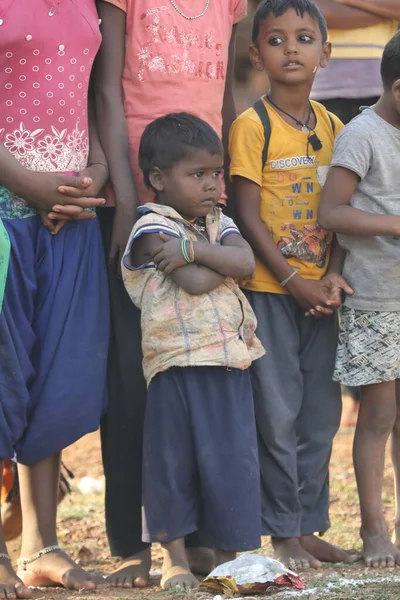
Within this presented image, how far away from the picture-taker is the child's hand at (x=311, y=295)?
4148 millimetres

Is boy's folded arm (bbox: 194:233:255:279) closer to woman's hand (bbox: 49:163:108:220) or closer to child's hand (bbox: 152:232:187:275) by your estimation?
child's hand (bbox: 152:232:187:275)

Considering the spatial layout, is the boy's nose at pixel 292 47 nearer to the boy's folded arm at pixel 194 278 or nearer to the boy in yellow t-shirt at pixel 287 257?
the boy in yellow t-shirt at pixel 287 257

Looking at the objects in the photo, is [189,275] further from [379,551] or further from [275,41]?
[379,551]

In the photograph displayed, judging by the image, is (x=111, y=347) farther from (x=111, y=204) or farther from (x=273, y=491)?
(x=273, y=491)

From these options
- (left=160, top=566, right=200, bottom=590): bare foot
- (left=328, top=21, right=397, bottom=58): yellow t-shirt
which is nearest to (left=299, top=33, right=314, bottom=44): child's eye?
(left=328, top=21, right=397, bottom=58): yellow t-shirt

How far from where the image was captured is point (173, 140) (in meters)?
3.86

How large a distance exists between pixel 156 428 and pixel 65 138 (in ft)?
3.44

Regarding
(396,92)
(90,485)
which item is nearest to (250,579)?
(396,92)

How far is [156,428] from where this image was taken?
3.83m

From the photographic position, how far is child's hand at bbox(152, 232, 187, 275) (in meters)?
3.72

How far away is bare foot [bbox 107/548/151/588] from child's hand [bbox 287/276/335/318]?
1071 millimetres

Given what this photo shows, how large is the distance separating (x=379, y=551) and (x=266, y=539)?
5.21 ft

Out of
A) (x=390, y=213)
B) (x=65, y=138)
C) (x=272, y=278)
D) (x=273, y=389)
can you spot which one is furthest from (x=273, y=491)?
(x=65, y=138)

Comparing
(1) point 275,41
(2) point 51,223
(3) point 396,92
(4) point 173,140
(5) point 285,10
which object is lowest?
(2) point 51,223
